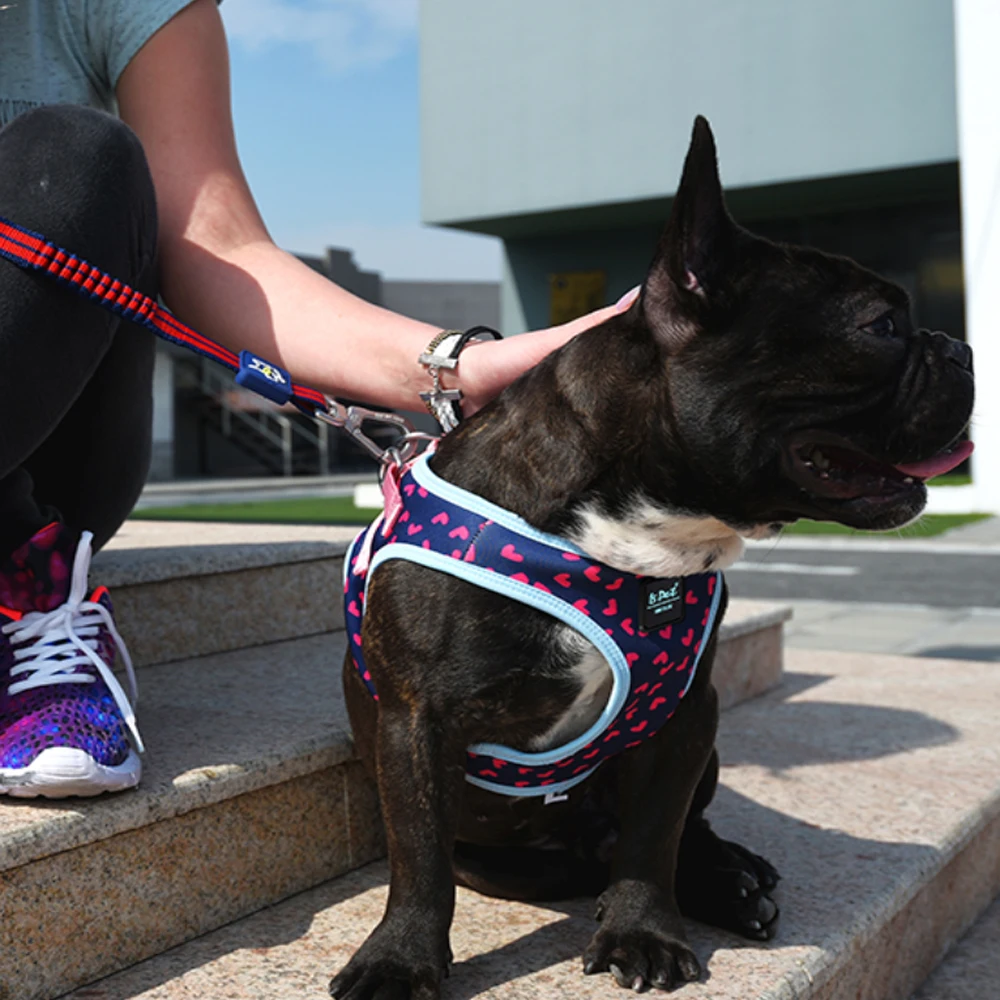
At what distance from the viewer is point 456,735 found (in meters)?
1.34

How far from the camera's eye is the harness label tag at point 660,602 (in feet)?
4.46

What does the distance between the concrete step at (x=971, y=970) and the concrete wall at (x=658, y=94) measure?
10.6 metres

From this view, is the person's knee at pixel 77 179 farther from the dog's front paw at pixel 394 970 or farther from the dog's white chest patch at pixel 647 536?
the dog's front paw at pixel 394 970

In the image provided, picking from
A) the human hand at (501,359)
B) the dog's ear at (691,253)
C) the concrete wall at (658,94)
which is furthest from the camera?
the concrete wall at (658,94)

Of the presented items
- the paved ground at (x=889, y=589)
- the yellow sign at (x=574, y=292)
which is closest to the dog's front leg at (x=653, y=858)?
the paved ground at (x=889, y=589)

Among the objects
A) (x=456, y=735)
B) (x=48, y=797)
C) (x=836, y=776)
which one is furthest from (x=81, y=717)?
(x=836, y=776)

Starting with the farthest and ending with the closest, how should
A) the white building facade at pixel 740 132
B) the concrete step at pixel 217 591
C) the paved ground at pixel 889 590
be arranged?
the white building facade at pixel 740 132, the paved ground at pixel 889 590, the concrete step at pixel 217 591

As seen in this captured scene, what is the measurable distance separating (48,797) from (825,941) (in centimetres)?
97

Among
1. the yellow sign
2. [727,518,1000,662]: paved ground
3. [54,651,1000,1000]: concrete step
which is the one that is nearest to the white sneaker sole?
[54,651,1000,1000]: concrete step

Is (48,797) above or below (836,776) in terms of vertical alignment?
above

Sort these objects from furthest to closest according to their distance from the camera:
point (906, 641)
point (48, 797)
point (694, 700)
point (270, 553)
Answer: point (906, 641), point (270, 553), point (694, 700), point (48, 797)

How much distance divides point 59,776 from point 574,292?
1442 centimetres

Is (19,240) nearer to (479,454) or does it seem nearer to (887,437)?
(479,454)

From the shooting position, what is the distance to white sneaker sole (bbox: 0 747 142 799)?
1.31m
